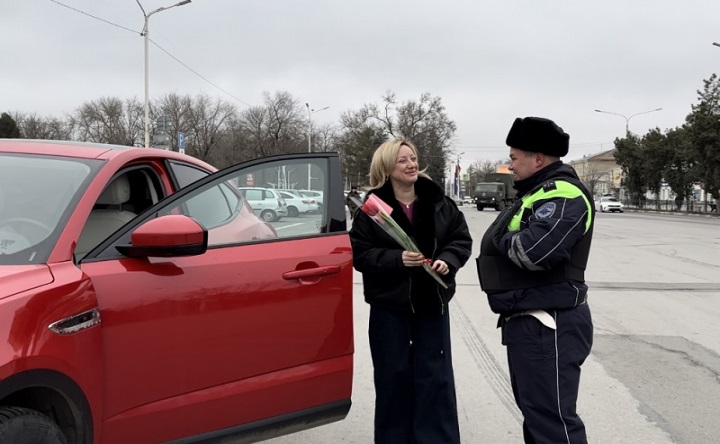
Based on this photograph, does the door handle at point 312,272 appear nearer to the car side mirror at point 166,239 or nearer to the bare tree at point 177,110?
the car side mirror at point 166,239

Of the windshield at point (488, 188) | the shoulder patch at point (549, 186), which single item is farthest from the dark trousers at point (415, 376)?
the windshield at point (488, 188)

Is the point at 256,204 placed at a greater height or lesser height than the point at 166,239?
greater

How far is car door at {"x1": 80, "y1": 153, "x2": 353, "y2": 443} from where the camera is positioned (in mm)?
2197

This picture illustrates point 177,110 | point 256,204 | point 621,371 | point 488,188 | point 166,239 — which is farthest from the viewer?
point 177,110

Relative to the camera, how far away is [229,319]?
242 centimetres

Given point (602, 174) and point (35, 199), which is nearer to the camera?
point (35, 199)

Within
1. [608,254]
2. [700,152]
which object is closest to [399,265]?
[608,254]

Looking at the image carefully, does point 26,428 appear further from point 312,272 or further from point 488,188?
point 488,188

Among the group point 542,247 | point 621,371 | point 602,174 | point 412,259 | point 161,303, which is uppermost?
point 602,174

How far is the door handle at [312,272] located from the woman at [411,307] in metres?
0.25

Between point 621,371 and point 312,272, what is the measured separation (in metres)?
3.32

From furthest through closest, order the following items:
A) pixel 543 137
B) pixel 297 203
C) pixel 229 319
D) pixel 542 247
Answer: pixel 297 203 → pixel 543 137 → pixel 229 319 → pixel 542 247

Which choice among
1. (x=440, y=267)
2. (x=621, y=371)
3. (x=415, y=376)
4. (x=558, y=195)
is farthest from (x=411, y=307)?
(x=621, y=371)

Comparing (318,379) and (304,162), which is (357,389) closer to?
(318,379)
